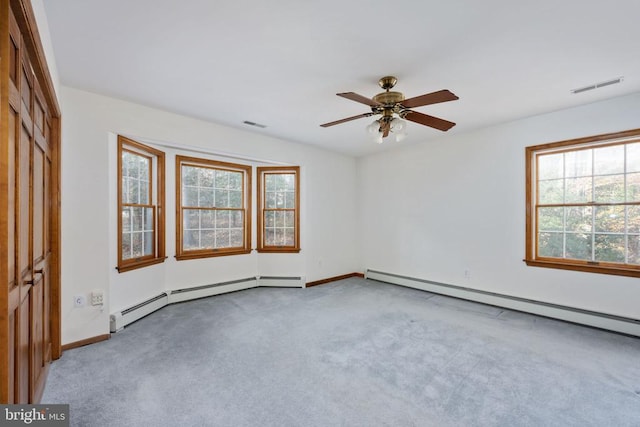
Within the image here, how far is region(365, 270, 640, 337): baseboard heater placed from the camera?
321 centimetres

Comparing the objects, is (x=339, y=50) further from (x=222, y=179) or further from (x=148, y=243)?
(x=148, y=243)

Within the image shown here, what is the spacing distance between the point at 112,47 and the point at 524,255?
5009 mm

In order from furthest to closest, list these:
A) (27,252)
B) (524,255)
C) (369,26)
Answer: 1. (524,255)
2. (369,26)
3. (27,252)

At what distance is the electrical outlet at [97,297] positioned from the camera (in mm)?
3033

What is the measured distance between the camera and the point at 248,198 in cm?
515

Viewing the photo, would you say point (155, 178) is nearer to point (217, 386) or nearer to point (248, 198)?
point (248, 198)

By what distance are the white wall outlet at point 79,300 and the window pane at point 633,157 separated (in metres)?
6.01

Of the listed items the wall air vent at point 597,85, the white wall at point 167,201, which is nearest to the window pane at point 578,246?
the wall air vent at point 597,85

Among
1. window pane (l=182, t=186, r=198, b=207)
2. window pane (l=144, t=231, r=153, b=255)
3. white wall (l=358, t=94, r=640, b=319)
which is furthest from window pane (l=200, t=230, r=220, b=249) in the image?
white wall (l=358, t=94, r=640, b=319)

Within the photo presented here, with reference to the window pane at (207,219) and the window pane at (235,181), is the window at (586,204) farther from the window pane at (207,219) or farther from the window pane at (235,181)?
the window pane at (207,219)

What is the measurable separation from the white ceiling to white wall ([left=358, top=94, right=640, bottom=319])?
0.41 m

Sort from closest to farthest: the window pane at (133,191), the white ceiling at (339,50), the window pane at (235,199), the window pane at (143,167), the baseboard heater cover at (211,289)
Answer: the white ceiling at (339,50), the window pane at (133,191), the window pane at (143,167), the baseboard heater cover at (211,289), the window pane at (235,199)

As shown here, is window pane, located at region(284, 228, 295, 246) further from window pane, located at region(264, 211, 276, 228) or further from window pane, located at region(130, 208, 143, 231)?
window pane, located at region(130, 208, 143, 231)

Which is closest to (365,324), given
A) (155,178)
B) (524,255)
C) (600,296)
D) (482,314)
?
(482,314)
